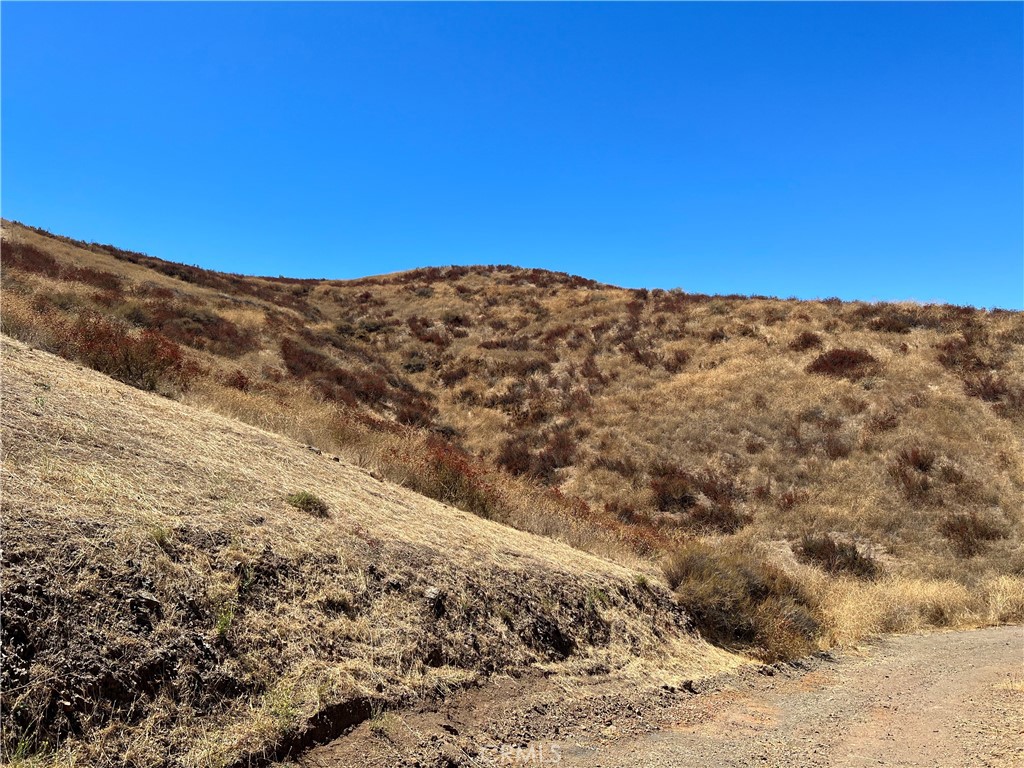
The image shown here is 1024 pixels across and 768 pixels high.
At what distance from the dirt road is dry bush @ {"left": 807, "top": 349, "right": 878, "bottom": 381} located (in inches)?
674

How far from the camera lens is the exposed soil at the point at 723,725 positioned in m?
4.65

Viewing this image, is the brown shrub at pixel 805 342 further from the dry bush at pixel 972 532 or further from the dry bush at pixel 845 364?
the dry bush at pixel 972 532

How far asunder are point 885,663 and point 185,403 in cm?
1198

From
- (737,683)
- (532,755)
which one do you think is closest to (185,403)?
(532,755)

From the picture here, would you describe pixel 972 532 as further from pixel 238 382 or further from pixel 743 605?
pixel 238 382

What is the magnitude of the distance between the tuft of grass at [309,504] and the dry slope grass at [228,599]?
49 millimetres

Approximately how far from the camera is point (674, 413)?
2405cm

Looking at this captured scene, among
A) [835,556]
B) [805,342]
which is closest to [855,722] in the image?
[835,556]

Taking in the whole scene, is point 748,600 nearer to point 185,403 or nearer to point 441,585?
point 441,585

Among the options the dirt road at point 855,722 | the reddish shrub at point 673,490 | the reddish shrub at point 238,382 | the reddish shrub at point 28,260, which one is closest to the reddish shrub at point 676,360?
the reddish shrub at point 673,490

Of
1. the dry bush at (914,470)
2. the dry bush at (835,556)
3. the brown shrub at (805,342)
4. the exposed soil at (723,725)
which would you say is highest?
the brown shrub at (805,342)

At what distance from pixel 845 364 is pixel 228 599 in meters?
25.8

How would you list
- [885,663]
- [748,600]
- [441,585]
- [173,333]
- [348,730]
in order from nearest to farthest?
[348,730], [441,585], [885,663], [748,600], [173,333]

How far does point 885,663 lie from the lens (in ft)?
28.8
